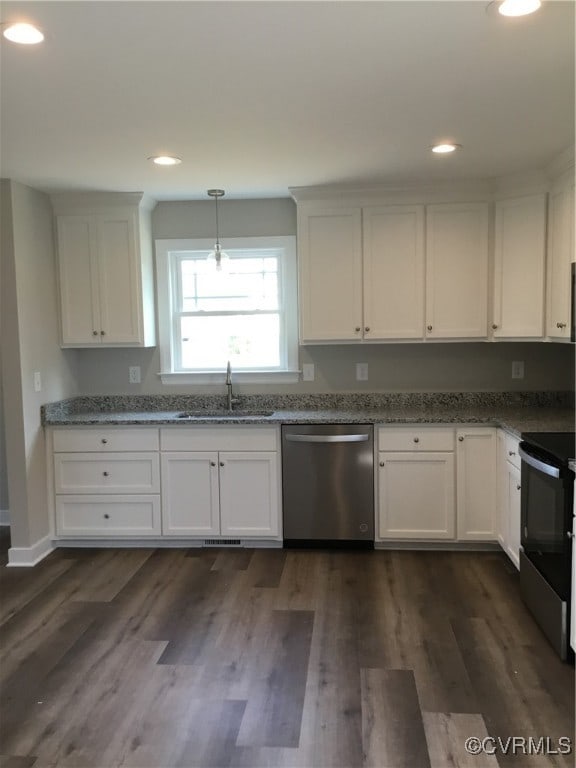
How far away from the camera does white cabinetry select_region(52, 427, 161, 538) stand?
→ 4086mm

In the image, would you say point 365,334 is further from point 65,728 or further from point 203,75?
point 65,728

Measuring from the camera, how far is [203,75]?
2.19m

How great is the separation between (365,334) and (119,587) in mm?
2205

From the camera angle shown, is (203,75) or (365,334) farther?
(365,334)

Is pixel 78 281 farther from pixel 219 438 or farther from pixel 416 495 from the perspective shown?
pixel 416 495

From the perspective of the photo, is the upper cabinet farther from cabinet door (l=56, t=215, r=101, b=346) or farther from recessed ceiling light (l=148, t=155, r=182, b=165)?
recessed ceiling light (l=148, t=155, r=182, b=165)

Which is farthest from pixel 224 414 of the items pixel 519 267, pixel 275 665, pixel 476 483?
pixel 519 267

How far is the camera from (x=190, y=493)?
4074 millimetres

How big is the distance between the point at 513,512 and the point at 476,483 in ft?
1.41

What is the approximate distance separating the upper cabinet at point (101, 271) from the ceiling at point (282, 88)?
0.57 m

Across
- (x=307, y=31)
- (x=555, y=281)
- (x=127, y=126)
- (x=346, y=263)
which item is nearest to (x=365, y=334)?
(x=346, y=263)

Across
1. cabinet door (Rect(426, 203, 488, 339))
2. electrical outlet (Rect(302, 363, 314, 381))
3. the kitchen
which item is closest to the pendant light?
the kitchen

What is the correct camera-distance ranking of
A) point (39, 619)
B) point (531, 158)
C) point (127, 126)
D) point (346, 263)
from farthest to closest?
point (346, 263) < point (531, 158) < point (39, 619) < point (127, 126)
